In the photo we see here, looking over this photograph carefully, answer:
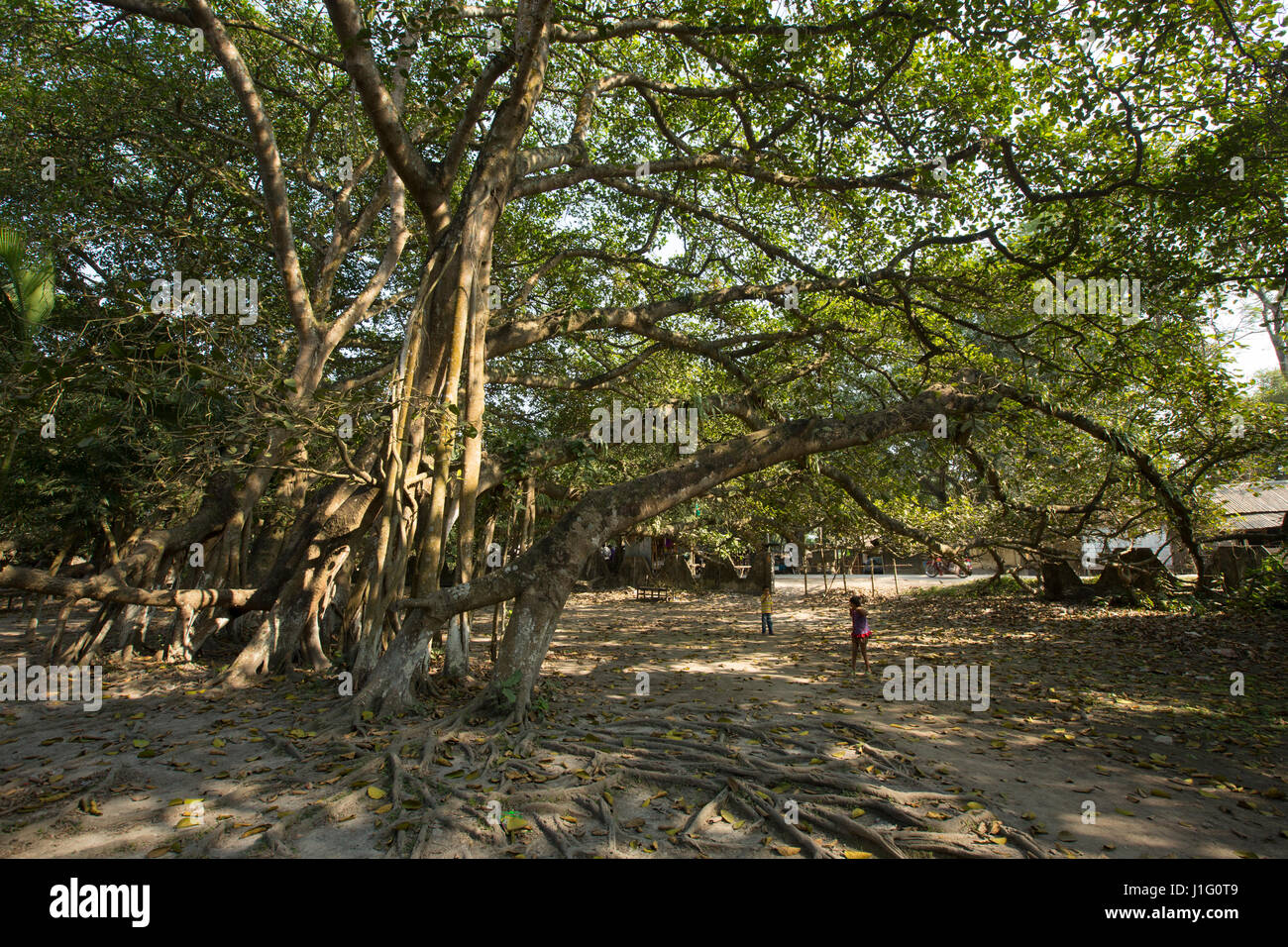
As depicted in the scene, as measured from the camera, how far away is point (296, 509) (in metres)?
10.0

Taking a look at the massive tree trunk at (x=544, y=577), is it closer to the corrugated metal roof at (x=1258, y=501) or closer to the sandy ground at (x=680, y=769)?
the sandy ground at (x=680, y=769)

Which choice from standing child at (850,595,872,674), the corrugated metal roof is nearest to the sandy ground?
standing child at (850,595,872,674)

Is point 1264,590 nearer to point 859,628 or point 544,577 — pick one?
point 859,628

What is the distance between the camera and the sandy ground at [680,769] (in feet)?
11.3

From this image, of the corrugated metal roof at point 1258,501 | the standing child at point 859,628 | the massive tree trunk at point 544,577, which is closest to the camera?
the massive tree trunk at point 544,577

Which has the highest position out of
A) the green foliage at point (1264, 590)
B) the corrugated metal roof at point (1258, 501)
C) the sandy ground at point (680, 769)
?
the corrugated metal roof at point (1258, 501)

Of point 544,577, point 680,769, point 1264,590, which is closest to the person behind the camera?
point 680,769

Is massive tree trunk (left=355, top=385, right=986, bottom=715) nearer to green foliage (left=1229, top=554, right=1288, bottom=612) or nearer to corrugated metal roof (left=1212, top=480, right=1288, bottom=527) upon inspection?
green foliage (left=1229, top=554, right=1288, bottom=612)

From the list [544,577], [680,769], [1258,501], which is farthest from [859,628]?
[1258,501]

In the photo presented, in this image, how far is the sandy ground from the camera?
3.44 metres

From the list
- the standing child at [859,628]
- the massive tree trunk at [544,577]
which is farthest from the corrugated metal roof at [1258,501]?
the massive tree trunk at [544,577]

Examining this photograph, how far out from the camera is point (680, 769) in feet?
14.5

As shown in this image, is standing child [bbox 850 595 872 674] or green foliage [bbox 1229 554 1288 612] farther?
green foliage [bbox 1229 554 1288 612]

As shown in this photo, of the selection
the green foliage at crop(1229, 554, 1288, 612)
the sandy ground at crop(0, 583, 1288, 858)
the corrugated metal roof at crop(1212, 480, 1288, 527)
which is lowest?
the sandy ground at crop(0, 583, 1288, 858)
